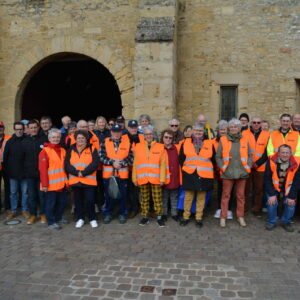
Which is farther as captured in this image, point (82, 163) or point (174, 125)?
point (174, 125)

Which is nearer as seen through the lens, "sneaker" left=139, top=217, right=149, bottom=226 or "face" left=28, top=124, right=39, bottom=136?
"sneaker" left=139, top=217, right=149, bottom=226

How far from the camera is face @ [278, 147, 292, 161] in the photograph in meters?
5.61

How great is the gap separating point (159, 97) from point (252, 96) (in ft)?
9.40

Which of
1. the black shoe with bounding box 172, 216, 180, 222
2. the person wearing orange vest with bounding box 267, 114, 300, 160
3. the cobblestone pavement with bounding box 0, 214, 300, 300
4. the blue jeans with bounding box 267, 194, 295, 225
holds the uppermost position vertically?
the person wearing orange vest with bounding box 267, 114, 300, 160

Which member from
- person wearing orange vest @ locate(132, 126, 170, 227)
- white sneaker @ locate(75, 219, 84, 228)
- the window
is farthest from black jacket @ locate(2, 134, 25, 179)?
the window

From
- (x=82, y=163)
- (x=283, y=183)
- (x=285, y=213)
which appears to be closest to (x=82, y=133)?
(x=82, y=163)

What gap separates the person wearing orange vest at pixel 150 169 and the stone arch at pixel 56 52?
3.35 meters

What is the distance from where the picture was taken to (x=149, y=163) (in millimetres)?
5914

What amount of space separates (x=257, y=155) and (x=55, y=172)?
3.94 metres

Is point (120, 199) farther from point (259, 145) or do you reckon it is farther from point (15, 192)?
point (259, 145)

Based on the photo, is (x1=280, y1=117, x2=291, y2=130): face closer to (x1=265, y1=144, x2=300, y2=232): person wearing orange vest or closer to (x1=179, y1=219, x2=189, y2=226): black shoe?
(x1=265, y1=144, x2=300, y2=232): person wearing orange vest

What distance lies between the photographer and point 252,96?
9.17m

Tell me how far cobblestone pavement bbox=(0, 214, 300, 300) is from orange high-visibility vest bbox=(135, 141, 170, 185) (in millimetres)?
878

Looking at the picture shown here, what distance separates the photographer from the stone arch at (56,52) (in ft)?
30.3
